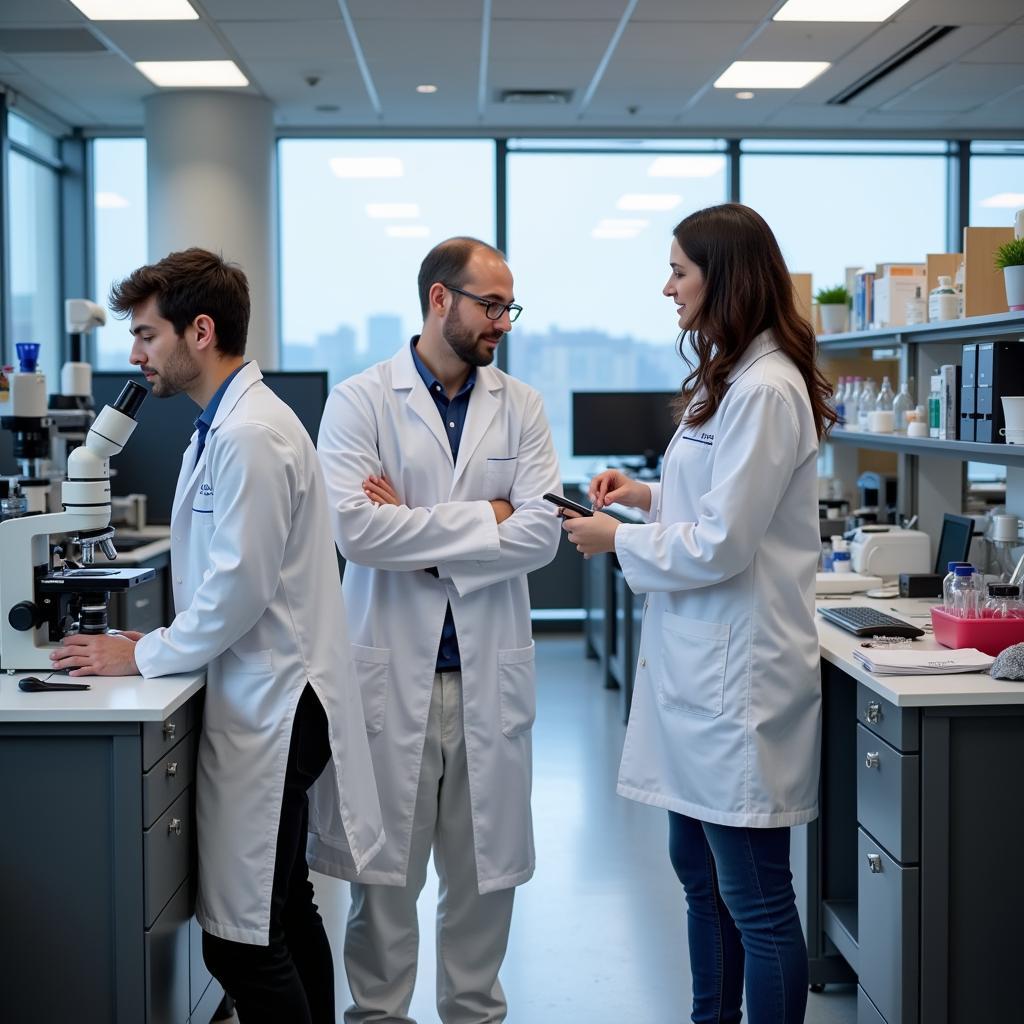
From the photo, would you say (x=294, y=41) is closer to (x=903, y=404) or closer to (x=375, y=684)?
(x=903, y=404)

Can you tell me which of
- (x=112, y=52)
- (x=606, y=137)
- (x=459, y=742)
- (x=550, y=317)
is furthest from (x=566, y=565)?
(x=459, y=742)

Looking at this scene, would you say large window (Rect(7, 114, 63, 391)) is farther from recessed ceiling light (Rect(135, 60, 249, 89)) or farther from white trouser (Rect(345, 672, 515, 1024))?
white trouser (Rect(345, 672, 515, 1024))

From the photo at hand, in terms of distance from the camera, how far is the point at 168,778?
1.97 metres

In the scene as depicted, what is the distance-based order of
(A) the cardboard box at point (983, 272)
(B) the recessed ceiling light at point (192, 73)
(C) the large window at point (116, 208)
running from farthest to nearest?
(C) the large window at point (116, 208) → (B) the recessed ceiling light at point (192, 73) → (A) the cardboard box at point (983, 272)

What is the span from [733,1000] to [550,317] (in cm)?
541

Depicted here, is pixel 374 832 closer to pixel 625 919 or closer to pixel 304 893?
pixel 304 893

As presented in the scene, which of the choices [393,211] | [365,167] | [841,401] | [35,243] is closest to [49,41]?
[35,243]

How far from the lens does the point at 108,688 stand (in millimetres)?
1973

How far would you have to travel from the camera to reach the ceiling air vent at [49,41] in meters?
5.15

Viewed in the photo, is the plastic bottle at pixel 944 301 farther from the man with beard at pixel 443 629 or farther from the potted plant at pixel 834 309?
the man with beard at pixel 443 629

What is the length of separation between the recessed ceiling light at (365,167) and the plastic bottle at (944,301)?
14.7 ft

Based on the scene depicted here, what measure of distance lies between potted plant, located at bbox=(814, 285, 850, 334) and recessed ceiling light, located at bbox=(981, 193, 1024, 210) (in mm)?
3419

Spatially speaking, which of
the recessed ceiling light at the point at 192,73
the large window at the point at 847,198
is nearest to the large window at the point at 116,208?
the recessed ceiling light at the point at 192,73

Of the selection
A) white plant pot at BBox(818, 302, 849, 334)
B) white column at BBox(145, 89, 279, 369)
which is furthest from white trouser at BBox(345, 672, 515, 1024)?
white column at BBox(145, 89, 279, 369)
